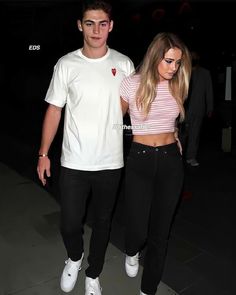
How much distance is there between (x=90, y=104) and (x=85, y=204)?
79 cm

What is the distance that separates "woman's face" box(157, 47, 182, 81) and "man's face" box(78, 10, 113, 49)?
0.45 meters

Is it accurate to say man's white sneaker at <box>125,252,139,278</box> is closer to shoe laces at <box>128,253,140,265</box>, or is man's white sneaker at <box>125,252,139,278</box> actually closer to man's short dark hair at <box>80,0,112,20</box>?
shoe laces at <box>128,253,140,265</box>

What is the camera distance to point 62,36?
13.1 meters

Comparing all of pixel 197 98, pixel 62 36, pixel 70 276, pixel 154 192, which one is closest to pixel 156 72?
pixel 154 192

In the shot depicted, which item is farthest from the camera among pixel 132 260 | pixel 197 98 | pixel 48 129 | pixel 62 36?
pixel 62 36

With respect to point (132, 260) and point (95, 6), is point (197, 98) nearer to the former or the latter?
point (132, 260)

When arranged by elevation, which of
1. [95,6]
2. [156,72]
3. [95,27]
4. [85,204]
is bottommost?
[85,204]

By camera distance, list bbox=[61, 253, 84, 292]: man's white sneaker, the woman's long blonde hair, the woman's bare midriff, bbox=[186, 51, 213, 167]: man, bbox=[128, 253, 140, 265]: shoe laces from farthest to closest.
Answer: bbox=[186, 51, 213, 167]: man
bbox=[128, 253, 140, 265]: shoe laces
bbox=[61, 253, 84, 292]: man's white sneaker
the woman's bare midriff
the woman's long blonde hair

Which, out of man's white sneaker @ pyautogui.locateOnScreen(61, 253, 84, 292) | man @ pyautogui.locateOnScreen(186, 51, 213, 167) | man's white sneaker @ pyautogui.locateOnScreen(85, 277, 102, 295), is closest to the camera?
man's white sneaker @ pyautogui.locateOnScreen(85, 277, 102, 295)

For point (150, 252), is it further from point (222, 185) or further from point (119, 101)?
point (222, 185)

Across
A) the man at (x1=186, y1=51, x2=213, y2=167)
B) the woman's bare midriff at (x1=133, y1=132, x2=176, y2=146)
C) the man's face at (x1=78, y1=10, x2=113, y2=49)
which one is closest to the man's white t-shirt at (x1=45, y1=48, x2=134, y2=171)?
the man's face at (x1=78, y1=10, x2=113, y2=49)

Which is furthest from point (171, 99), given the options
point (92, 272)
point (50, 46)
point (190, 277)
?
point (50, 46)

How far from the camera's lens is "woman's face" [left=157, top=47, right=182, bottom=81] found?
92.4 inches

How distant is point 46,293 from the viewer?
9.52ft
